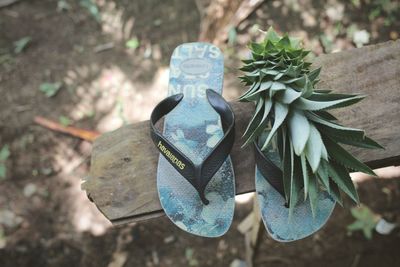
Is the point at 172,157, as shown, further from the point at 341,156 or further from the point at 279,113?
the point at 341,156

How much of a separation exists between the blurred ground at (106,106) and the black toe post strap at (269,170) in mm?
1307

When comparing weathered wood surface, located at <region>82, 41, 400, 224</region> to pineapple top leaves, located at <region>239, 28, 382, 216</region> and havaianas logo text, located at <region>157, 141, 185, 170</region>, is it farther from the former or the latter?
pineapple top leaves, located at <region>239, 28, 382, 216</region>

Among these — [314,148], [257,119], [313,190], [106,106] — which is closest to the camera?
[314,148]

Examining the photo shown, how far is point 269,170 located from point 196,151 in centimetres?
39

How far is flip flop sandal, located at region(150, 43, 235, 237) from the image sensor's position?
5.23 feet

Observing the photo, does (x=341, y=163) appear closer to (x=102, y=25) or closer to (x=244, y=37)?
(x=244, y=37)

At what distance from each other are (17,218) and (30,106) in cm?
97

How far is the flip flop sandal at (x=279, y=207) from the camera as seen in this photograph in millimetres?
1529

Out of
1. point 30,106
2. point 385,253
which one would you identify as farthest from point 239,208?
point 30,106

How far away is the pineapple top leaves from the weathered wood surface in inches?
9.6

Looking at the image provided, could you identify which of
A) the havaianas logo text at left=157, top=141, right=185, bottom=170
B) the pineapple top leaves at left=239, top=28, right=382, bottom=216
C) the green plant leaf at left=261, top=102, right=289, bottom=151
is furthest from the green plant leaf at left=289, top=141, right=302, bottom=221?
the havaianas logo text at left=157, top=141, right=185, bottom=170

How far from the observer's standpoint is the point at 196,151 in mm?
1784

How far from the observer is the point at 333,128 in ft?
4.44

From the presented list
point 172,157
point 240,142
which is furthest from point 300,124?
point 172,157
